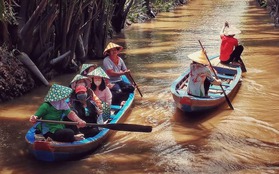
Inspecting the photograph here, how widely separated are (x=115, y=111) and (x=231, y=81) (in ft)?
11.3

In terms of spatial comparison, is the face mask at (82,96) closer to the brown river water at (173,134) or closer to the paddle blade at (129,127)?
the paddle blade at (129,127)

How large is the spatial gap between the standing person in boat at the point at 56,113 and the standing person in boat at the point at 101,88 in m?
1.12

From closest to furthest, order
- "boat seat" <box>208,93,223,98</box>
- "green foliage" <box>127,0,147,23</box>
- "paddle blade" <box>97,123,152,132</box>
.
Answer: "paddle blade" <box>97,123,152,132</box>
"boat seat" <box>208,93,223,98</box>
"green foliage" <box>127,0,147,23</box>

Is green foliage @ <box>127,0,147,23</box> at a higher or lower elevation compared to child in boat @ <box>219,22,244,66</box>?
lower

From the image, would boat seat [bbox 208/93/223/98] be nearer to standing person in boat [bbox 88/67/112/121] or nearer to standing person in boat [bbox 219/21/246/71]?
standing person in boat [bbox 88/67/112/121]

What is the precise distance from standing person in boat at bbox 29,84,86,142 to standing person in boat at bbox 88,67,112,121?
3.68 ft

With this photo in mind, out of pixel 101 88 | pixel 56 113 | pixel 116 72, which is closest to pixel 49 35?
pixel 116 72

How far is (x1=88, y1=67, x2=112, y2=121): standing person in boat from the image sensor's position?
7.25 meters

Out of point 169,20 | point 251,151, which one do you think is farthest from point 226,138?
point 169,20

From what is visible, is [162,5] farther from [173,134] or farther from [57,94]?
[57,94]

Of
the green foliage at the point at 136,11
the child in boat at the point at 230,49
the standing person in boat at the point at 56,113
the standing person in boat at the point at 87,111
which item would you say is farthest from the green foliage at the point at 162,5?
the standing person in boat at the point at 56,113

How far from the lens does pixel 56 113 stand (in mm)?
6105

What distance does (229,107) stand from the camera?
8.93 metres

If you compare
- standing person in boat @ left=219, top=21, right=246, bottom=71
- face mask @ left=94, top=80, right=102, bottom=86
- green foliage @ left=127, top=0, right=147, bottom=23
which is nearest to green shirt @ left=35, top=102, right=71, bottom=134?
face mask @ left=94, top=80, right=102, bottom=86
